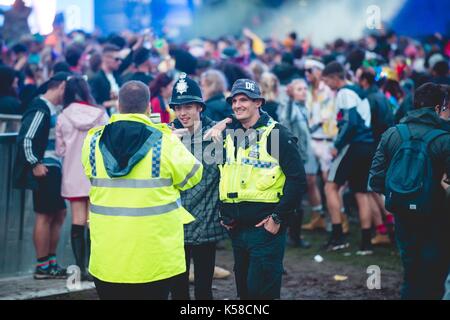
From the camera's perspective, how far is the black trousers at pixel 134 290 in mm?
4777

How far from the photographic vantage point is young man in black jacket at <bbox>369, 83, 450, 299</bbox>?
5855 mm

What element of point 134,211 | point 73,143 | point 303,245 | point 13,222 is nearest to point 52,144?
point 73,143

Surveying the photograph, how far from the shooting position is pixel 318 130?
10.5 metres

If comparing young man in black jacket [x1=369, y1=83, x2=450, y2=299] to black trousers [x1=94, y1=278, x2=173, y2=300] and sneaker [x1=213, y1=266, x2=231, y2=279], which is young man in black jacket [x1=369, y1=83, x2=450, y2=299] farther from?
sneaker [x1=213, y1=266, x2=231, y2=279]

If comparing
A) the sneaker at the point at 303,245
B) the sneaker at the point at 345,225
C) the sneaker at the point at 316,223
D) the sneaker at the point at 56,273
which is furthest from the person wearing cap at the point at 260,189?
the sneaker at the point at 316,223

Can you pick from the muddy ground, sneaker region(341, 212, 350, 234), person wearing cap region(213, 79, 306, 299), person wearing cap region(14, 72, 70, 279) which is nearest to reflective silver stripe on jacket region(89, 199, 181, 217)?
person wearing cap region(213, 79, 306, 299)

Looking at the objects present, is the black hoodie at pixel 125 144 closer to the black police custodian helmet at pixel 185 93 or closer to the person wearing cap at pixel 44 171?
the black police custodian helmet at pixel 185 93

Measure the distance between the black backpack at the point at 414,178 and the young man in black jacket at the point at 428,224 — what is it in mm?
39

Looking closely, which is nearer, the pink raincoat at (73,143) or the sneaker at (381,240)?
the pink raincoat at (73,143)

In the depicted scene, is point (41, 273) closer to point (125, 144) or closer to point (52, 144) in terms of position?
point (52, 144)

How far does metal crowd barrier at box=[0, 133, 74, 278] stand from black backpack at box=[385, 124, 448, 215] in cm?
403

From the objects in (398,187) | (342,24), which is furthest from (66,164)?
(342,24)

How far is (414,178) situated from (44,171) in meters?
3.79
